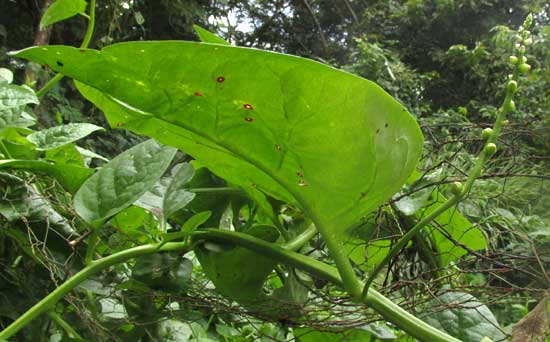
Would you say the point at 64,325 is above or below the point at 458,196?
below

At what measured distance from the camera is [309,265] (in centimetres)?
25

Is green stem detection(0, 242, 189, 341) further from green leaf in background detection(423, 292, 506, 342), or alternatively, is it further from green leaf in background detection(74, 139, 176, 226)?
green leaf in background detection(423, 292, 506, 342)

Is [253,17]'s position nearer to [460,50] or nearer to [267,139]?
[460,50]

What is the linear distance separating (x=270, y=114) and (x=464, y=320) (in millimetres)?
157

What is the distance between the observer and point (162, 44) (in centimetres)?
18

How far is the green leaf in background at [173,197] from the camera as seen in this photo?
256 millimetres

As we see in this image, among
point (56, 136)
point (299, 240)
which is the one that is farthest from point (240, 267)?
point (56, 136)

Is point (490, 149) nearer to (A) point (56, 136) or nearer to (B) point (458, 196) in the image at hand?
(B) point (458, 196)

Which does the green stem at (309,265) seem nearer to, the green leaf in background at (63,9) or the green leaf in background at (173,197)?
the green leaf in background at (173,197)

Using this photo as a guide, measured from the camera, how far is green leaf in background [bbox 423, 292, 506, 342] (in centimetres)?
27

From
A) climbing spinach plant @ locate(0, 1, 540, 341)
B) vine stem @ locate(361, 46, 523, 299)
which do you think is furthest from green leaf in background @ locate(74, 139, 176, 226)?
vine stem @ locate(361, 46, 523, 299)

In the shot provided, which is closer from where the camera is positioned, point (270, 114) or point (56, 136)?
point (270, 114)

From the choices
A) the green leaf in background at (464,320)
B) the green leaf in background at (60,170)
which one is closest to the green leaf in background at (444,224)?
the green leaf in background at (464,320)

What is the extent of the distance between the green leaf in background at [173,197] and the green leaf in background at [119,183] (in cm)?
1
